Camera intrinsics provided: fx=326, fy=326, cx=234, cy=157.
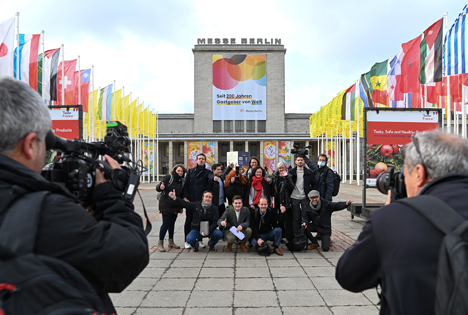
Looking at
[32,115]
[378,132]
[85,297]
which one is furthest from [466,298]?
[378,132]

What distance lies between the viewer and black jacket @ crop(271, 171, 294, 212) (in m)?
7.51

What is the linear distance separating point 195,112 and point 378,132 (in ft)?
193

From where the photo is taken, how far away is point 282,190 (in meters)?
7.52

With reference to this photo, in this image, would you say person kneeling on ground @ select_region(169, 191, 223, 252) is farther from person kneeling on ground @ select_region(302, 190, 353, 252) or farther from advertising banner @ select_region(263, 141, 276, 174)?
advertising banner @ select_region(263, 141, 276, 174)

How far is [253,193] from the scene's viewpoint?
7898 mm

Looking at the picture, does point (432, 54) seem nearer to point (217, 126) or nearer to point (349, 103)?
point (349, 103)

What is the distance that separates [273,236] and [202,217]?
1.59 m

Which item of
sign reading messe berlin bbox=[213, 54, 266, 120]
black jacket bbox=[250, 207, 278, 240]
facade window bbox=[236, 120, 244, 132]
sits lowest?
black jacket bbox=[250, 207, 278, 240]

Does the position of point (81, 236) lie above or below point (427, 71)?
below

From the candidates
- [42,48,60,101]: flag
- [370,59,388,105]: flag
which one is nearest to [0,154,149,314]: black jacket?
[42,48,60,101]: flag

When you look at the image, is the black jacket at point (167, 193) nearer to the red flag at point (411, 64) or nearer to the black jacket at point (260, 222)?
the black jacket at point (260, 222)

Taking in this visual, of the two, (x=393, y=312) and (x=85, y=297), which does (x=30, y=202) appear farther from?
(x=393, y=312)

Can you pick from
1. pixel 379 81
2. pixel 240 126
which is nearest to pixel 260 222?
pixel 379 81

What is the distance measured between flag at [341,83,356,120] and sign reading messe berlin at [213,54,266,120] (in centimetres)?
3874
